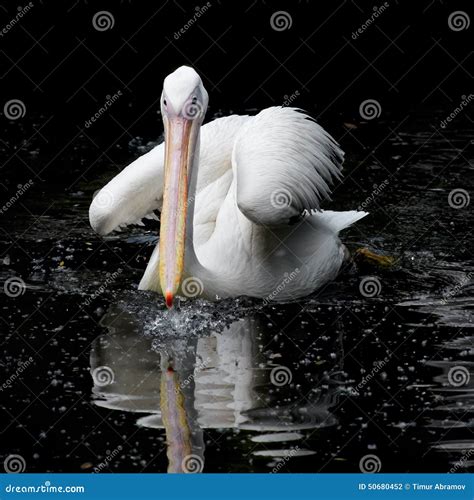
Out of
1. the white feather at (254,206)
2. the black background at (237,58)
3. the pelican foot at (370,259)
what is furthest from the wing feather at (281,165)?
the black background at (237,58)

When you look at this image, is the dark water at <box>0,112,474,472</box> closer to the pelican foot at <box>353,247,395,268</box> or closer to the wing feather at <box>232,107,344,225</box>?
the pelican foot at <box>353,247,395,268</box>

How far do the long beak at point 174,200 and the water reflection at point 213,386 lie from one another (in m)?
0.44

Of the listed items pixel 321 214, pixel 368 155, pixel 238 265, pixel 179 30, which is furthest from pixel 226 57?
pixel 238 265

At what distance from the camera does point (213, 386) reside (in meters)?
5.77

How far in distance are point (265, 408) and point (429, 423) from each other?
776mm

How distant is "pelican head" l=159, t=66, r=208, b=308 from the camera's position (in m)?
→ 6.13

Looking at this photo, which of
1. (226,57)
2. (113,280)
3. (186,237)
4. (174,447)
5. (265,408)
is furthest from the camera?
(226,57)

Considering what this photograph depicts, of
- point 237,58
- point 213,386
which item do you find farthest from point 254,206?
point 237,58

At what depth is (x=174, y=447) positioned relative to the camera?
199 inches

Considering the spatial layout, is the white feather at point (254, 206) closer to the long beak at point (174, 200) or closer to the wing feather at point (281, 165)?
the wing feather at point (281, 165)

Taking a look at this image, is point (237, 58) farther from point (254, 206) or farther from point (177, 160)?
point (177, 160)

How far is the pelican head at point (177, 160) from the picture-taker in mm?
6133

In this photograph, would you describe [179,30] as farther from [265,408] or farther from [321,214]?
[265,408]

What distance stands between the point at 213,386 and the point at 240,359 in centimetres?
39
